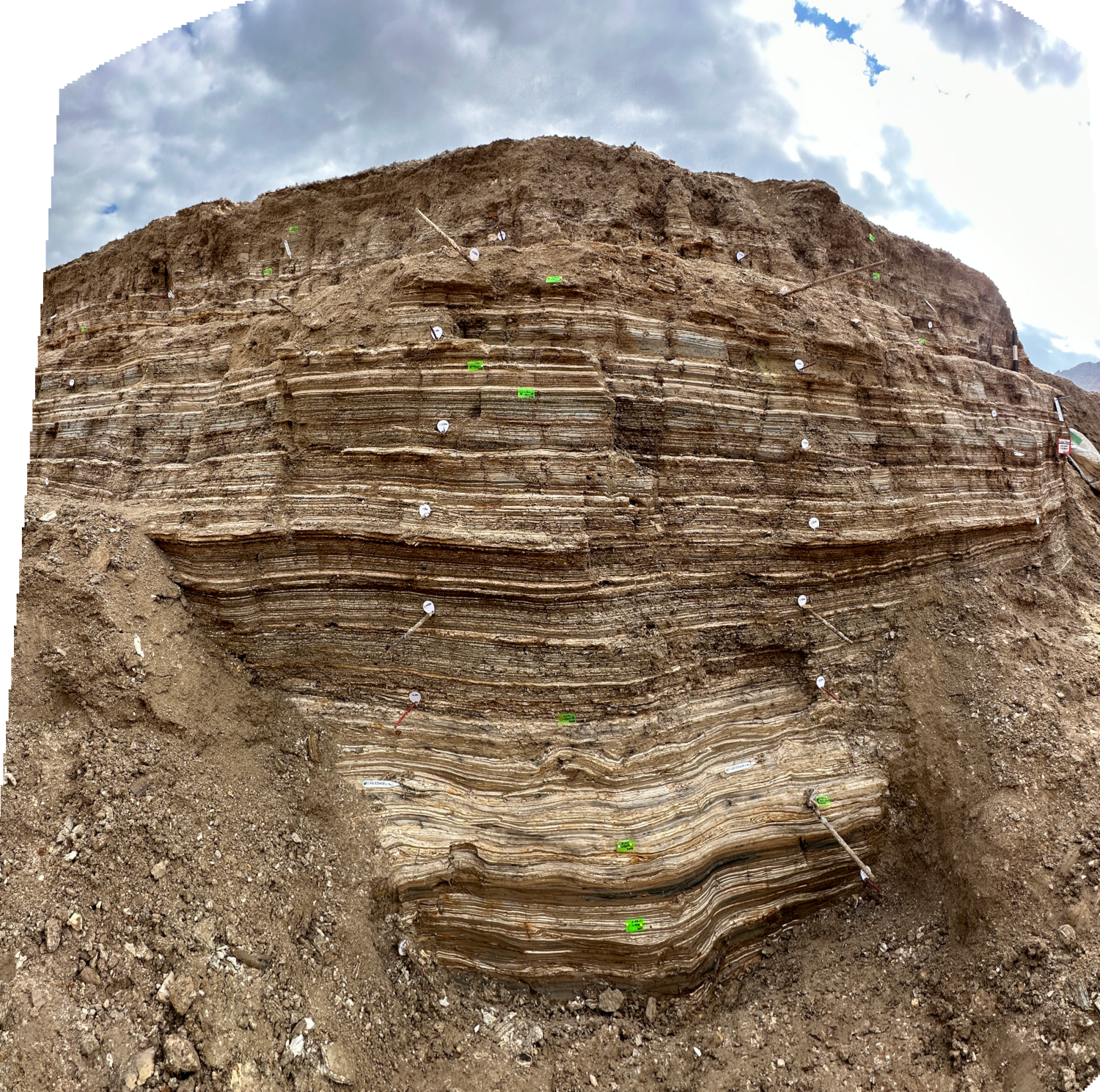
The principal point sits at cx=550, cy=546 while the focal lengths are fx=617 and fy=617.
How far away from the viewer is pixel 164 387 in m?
7.86

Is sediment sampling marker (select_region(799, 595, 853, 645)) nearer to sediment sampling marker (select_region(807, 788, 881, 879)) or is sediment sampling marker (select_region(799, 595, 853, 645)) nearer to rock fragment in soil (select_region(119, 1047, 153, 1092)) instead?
sediment sampling marker (select_region(807, 788, 881, 879))

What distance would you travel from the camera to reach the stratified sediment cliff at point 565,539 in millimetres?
6406

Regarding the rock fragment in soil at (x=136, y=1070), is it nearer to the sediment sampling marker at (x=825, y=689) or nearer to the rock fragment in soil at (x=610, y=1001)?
the rock fragment in soil at (x=610, y=1001)

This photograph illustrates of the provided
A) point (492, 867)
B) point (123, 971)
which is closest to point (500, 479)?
point (492, 867)

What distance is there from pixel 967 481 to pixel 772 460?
3672 millimetres

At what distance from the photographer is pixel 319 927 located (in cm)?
604

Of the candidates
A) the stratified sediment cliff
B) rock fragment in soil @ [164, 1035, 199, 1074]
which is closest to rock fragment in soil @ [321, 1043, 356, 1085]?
rock fragment in soil @ [164, 1035, 199, 1074]

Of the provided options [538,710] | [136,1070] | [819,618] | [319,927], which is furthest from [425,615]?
[819,618]

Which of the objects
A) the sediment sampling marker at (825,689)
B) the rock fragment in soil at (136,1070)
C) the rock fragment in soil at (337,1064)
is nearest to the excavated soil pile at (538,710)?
the rock fragment in soil at (337,1064)

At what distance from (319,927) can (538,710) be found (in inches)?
116

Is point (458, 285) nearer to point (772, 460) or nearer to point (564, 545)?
point (564, 545)

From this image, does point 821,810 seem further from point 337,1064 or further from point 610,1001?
point 337,1064

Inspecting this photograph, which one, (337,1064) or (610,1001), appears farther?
(610,1001)

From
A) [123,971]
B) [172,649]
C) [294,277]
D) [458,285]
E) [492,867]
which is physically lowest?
[123,971]
